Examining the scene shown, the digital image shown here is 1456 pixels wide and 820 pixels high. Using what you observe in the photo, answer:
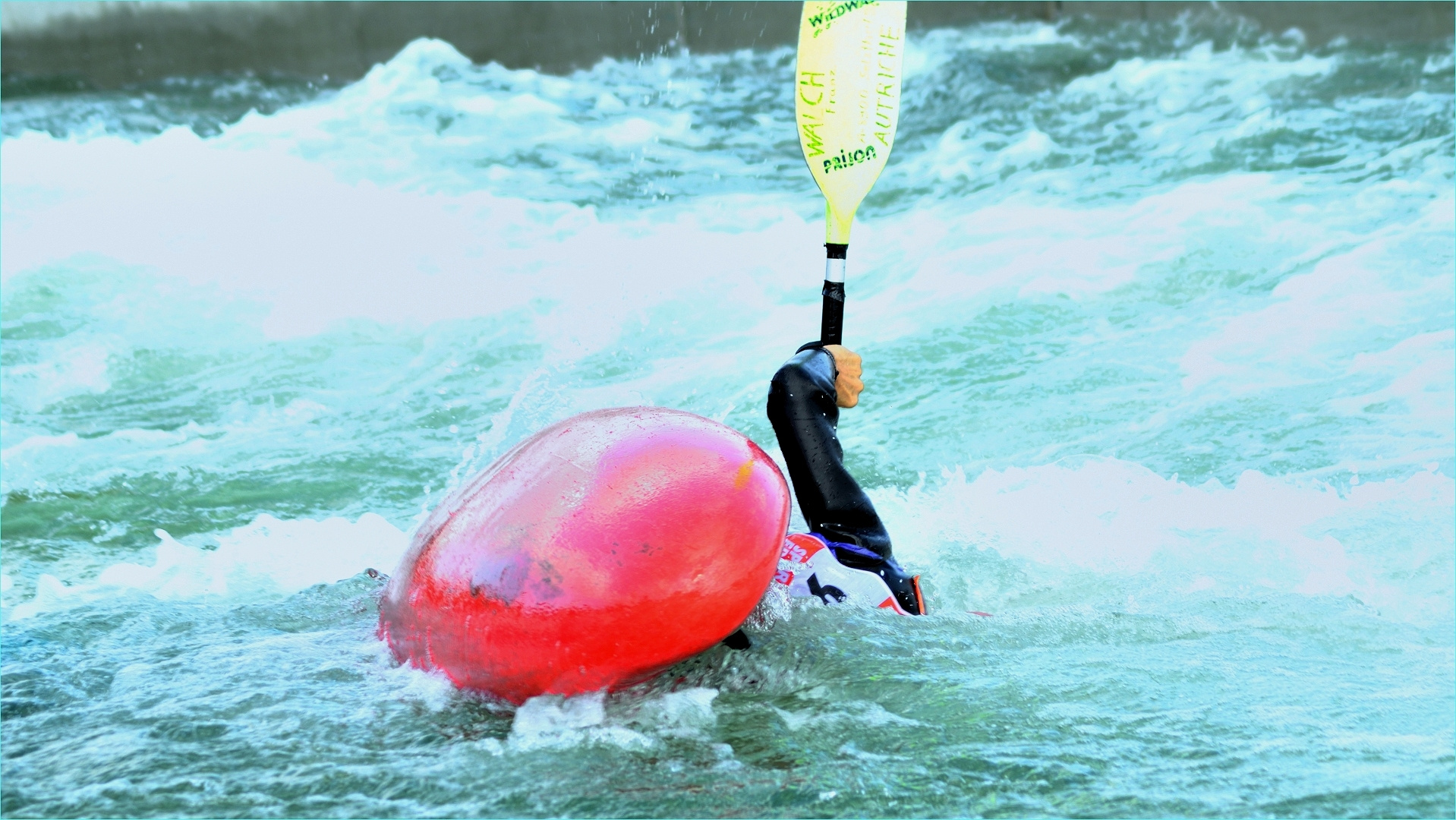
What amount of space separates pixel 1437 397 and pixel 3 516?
4642 mm

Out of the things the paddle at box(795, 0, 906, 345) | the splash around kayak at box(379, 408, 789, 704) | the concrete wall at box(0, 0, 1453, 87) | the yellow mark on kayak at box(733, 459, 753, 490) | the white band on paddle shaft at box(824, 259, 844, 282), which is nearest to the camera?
the splash around kayak at box(379, 408, 789, 704)

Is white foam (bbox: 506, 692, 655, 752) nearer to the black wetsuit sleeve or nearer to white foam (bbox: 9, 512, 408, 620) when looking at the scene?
the black wetsuit sleeve

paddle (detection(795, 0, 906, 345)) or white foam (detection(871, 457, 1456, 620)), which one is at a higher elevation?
paddle (detection(795, 0, 906, 345))

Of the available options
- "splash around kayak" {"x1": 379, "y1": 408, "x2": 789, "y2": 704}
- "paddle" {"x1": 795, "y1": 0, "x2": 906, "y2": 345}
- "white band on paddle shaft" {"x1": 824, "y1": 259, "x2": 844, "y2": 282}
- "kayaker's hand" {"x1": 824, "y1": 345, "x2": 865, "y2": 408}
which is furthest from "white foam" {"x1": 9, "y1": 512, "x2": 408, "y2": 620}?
"paddle" {"x1": 795, "y1": 0, "x2": 906, "y2": 345}

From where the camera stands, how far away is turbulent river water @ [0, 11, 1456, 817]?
2.13m

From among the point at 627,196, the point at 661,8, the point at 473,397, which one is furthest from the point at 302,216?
the point at 661,8

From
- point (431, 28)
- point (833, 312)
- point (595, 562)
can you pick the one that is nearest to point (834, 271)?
point (833, 312)

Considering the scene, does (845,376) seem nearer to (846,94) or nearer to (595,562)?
(846,94)

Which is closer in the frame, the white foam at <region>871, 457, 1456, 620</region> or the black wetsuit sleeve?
the black wetsuit sleeve

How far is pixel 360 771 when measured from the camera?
2.04 metres

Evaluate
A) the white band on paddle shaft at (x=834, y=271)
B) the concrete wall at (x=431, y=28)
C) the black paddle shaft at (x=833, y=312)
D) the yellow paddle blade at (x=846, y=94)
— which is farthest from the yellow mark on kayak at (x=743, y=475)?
the concrete wall at (x=431, y=28)

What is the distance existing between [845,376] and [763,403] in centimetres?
192

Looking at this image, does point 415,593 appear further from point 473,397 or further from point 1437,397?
point 1437,397

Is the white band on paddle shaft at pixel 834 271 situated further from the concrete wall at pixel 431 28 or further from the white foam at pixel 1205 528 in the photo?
the concrete wall at pixel 431 28
